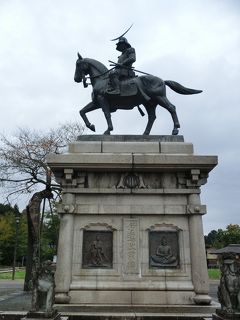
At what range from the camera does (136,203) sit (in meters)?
10.2

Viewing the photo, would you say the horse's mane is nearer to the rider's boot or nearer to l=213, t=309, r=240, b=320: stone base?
the rider's boot

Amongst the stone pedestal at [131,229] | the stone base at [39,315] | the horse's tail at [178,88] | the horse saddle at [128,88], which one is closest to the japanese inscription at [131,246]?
the stone pedestal at [131,229]

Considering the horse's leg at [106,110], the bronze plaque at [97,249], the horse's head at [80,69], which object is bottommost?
the bronze plaque at [97,249]

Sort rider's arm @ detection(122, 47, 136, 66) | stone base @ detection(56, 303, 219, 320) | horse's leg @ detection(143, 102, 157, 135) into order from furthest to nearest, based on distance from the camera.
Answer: horse's leg @ detection(143, 102, 157, 135) < rider's arm @ detection(122, 47, 136, 66) < stone base @ detection(56, 303, 219, 320)

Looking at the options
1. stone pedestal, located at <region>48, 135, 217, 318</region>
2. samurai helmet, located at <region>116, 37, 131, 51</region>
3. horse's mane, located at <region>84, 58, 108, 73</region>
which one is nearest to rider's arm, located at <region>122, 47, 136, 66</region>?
samurai helmet, located at <region>116, 37, 131, 51</region>

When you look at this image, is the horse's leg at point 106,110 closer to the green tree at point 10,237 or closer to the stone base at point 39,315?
the stone base at point 39,315

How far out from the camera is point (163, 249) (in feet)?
32.2

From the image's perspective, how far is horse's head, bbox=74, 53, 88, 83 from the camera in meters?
11.8

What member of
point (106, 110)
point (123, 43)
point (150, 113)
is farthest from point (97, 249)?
point (123, 43)

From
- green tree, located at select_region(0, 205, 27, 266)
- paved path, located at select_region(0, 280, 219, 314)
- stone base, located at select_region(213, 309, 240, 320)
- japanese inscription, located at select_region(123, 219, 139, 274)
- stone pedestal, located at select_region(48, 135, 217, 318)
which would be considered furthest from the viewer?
green tree, located at select_region(0, 205, 27, 266)

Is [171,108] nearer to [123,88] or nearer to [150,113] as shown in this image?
[150,113]

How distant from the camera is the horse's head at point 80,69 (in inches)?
466

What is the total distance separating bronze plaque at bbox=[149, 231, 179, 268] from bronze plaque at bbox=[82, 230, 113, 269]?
1126 mm

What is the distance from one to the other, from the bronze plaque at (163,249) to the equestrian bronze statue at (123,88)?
332 centimetres
